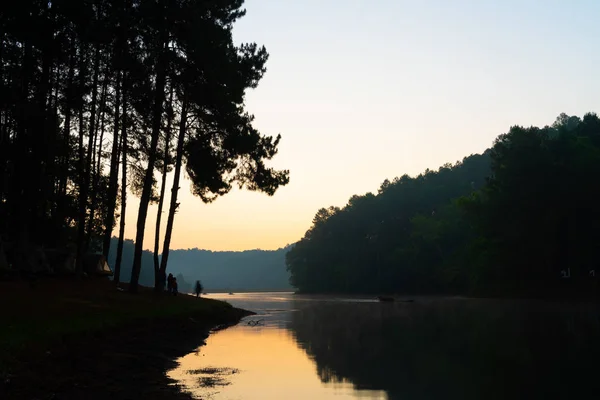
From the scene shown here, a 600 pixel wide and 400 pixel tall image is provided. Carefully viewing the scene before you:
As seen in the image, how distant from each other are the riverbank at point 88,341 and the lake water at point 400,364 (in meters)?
1.29

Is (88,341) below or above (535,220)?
below

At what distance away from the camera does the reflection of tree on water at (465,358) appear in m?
18.6

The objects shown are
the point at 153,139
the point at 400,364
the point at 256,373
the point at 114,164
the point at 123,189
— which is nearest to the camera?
the point at 256,373

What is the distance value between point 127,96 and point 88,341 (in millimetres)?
23162

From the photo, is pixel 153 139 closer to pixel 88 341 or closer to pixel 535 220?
pixel 88 341

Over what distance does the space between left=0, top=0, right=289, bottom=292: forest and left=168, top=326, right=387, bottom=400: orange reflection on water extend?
15773 millimetres

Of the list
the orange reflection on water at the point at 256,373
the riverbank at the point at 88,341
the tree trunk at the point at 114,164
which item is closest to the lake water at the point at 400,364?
the orange reflection on water at the point at 256,373

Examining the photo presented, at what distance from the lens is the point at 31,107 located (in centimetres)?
3684

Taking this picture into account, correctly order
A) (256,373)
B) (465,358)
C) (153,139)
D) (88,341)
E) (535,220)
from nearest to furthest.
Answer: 1. (256,373)
2. (88,341)
3. (465,358)
4. (153,139)
5. (535,220)

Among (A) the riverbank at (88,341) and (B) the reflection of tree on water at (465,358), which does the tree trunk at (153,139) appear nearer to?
(A) the riverbank at (88,341)

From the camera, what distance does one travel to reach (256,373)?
2164 cm

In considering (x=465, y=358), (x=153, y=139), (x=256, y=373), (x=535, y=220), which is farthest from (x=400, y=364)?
(x=535, y=220)

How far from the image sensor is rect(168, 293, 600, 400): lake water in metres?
18.1

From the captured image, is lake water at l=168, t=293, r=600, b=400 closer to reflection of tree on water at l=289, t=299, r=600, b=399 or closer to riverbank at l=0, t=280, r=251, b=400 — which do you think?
reflection of tree on water at l=289, t=299, r=600, b=399
